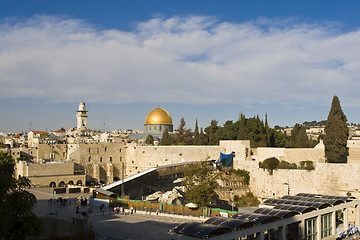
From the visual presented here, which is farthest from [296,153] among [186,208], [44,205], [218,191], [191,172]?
[44,205]

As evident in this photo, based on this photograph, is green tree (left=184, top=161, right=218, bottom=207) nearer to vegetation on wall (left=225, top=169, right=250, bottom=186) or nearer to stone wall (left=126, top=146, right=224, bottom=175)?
vegetation on wall (left=225, top=169, right=250, bottom=186)

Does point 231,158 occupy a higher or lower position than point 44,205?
higher

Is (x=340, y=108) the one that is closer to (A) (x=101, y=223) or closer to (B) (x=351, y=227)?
(B) (x=351, y=227)

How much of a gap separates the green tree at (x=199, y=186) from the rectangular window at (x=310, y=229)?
7.98 meters

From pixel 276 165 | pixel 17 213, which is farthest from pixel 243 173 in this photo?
pixel 17 213

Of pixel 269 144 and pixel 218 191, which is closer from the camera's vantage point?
pixel 218 191

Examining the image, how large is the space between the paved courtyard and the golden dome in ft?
133

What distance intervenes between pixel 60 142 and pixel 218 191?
22.1 m

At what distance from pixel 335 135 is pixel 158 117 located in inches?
1506

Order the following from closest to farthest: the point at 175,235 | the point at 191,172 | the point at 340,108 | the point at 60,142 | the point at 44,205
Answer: the point at 175,235, the point at 44,205, the point at 191,172, the point at 340,108, the point at 60,142

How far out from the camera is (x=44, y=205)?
23.2 m

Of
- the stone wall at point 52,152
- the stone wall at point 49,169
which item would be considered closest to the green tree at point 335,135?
the stone wall at point 49,169

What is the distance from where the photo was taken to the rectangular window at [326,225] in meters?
18.3

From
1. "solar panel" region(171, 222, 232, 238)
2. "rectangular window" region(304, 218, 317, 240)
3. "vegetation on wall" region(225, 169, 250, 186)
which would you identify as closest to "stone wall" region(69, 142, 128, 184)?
"vegetation on wall" region(225, 169, 250, 186)
